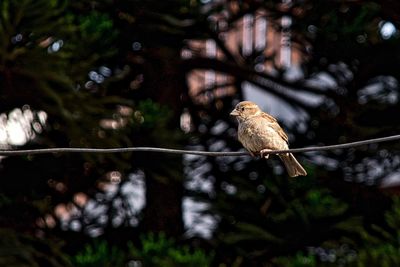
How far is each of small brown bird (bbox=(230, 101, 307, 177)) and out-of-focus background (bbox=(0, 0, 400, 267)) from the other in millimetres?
1779

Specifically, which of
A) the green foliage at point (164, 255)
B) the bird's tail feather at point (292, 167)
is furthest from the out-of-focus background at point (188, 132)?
the bird's tail feather at point (292, 167)

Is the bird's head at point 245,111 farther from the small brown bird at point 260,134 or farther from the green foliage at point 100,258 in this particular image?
the green foliage at point 100,258

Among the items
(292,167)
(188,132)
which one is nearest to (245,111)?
(292,167)

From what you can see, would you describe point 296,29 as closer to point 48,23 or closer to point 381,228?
point 381,228

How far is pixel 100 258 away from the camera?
8.40 metres

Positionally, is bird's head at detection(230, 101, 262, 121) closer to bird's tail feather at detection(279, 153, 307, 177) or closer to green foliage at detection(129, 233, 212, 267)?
bird's tail feather at detection(279, 153, 307, 177)

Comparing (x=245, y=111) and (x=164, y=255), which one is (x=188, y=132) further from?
(x=245, y=111)

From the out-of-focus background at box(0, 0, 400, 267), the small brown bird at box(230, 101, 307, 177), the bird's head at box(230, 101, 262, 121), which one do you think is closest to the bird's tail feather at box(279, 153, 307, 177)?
the small brown bird at box(230, 101, 307, 177)

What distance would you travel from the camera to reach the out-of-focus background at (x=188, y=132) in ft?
27.5

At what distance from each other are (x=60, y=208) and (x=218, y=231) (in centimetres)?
Result: 121

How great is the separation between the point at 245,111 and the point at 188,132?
2.93 m

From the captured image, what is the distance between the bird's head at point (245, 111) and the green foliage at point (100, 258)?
2172mm

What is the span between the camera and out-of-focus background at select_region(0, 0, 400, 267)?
839 cm

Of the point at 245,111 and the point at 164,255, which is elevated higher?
the point at 245,111
